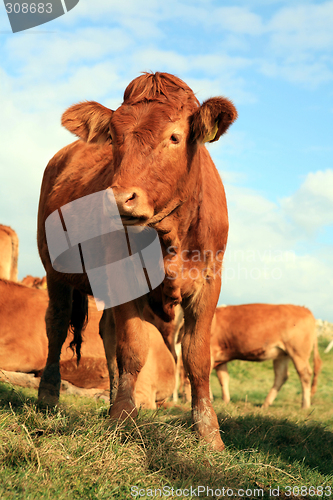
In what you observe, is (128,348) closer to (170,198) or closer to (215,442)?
(215,442)

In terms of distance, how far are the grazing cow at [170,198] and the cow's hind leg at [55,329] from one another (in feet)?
2.72

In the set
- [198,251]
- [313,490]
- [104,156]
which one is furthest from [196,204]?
[313,490]

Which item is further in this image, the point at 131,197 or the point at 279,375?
the point at 279,375

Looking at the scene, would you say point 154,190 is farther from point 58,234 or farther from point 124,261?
point 58,234

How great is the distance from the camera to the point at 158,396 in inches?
284

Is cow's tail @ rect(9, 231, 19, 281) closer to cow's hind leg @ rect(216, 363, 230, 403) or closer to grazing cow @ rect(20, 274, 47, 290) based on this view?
grazing cow @ rect(20, 274, 47, 290)

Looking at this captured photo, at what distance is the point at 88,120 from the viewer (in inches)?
161

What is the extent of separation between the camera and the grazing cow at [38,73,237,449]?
3336mm

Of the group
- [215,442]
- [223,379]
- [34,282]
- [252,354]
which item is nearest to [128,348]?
[215,442]

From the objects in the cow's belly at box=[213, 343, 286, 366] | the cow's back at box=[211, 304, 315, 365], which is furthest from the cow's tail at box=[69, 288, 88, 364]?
the cow's belly at box=[213, 343, 286, 366]

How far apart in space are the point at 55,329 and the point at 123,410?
1.97m

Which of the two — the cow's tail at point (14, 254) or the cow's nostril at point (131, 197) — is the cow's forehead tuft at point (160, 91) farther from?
the cow's tail at point (14, 254)

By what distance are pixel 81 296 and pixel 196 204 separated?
2.37m

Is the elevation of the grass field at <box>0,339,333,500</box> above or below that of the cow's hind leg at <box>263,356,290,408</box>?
above
